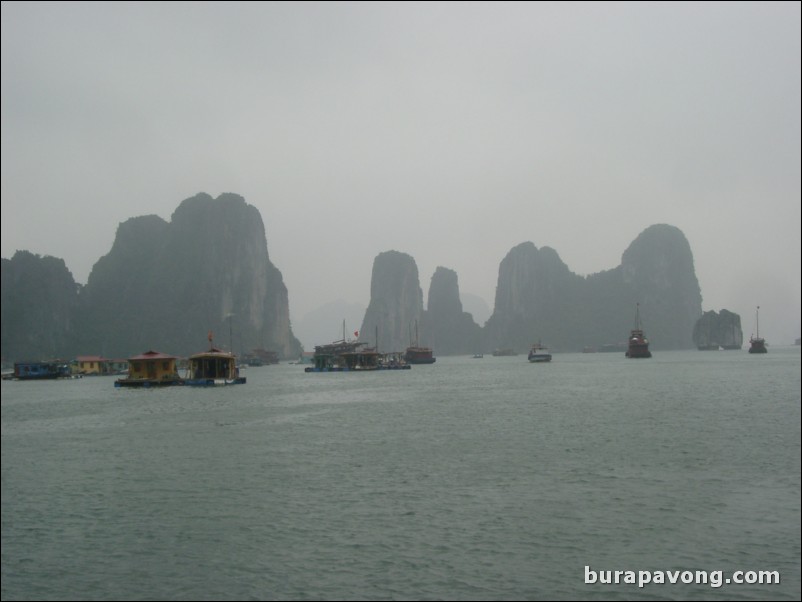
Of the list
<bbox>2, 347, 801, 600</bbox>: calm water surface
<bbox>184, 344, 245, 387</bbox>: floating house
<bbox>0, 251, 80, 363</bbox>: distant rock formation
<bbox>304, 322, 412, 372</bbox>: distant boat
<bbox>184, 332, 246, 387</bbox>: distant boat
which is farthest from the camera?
<bbox>0, 251, 80, 363</bbox>: distant rock formation

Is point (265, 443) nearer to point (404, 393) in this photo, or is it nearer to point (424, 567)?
point (424, 567)

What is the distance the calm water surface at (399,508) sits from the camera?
16.5 m

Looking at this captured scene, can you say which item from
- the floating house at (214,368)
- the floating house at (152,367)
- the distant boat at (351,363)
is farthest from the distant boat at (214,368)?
the distant boat at (351,363)

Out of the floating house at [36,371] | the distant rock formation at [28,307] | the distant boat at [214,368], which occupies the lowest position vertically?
the floating house at [36,371]

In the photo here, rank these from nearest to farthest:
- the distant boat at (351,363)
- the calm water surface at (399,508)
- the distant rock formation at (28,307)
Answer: the calm water surface at (399,508) < the distant boat at (351,363) < the distant rock formation at (28,307)

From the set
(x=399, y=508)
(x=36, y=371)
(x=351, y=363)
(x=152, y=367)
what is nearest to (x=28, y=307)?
(x=36, y=371)

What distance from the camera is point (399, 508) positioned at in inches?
887

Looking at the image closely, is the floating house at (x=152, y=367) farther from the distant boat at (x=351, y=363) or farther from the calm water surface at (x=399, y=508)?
the calm water surface at (x=399, y=508)

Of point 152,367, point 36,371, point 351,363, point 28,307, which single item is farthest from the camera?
point 28,307

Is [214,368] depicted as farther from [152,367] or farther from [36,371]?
[36,371]

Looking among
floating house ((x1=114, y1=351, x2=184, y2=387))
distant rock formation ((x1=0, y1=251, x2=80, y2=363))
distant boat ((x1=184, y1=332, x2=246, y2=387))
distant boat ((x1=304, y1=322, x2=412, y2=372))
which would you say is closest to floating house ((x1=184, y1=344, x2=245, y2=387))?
distant boat ((x1=184, y1=332, x2=246, y2=387))

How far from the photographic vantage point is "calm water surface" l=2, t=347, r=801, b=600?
16.5 meters

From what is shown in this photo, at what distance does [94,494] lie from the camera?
25.1 metres

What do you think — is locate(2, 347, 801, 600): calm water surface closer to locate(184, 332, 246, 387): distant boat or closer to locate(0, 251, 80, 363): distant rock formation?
locate(184, 332, 246, 387): distant boat
